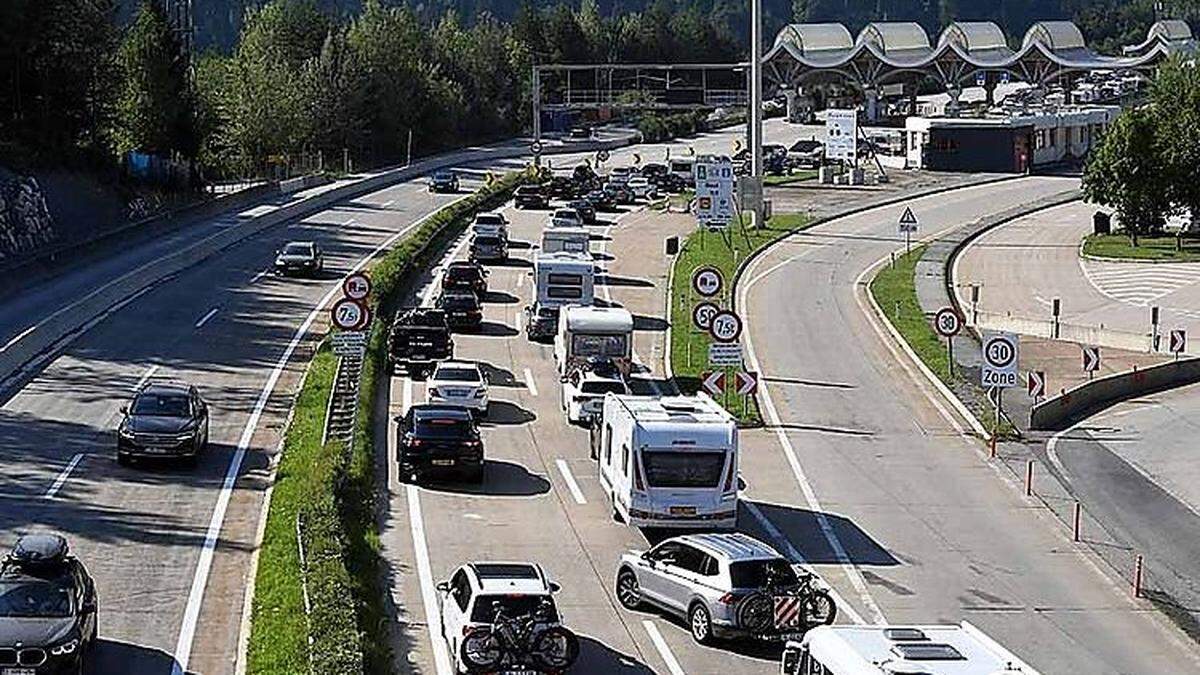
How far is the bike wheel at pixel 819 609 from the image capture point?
81.3 ft

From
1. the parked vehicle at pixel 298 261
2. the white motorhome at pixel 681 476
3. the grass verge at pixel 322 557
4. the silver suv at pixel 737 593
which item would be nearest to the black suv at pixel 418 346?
the grass verge at pixel 322 557

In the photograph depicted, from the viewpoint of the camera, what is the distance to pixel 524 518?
33.1m

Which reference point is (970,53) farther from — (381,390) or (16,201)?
(381,390)

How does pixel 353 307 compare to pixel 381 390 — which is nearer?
pixel 353 307

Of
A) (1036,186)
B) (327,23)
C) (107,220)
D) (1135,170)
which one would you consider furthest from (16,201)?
(327,23)

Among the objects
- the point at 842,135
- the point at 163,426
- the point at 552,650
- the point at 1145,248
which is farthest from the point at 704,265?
the point at 552,650

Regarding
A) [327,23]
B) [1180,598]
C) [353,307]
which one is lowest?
[1180,598]

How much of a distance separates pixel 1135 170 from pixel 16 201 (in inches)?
2085

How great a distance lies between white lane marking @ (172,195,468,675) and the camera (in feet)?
80.0

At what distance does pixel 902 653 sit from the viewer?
18562 mm

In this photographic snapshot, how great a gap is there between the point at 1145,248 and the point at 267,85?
6672 cm

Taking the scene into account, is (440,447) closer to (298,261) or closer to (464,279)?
(464,279)

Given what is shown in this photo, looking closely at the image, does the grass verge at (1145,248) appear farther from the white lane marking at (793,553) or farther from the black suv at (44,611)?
the black suv at (44,611)

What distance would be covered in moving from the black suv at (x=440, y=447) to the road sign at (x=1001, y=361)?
11551 mm
